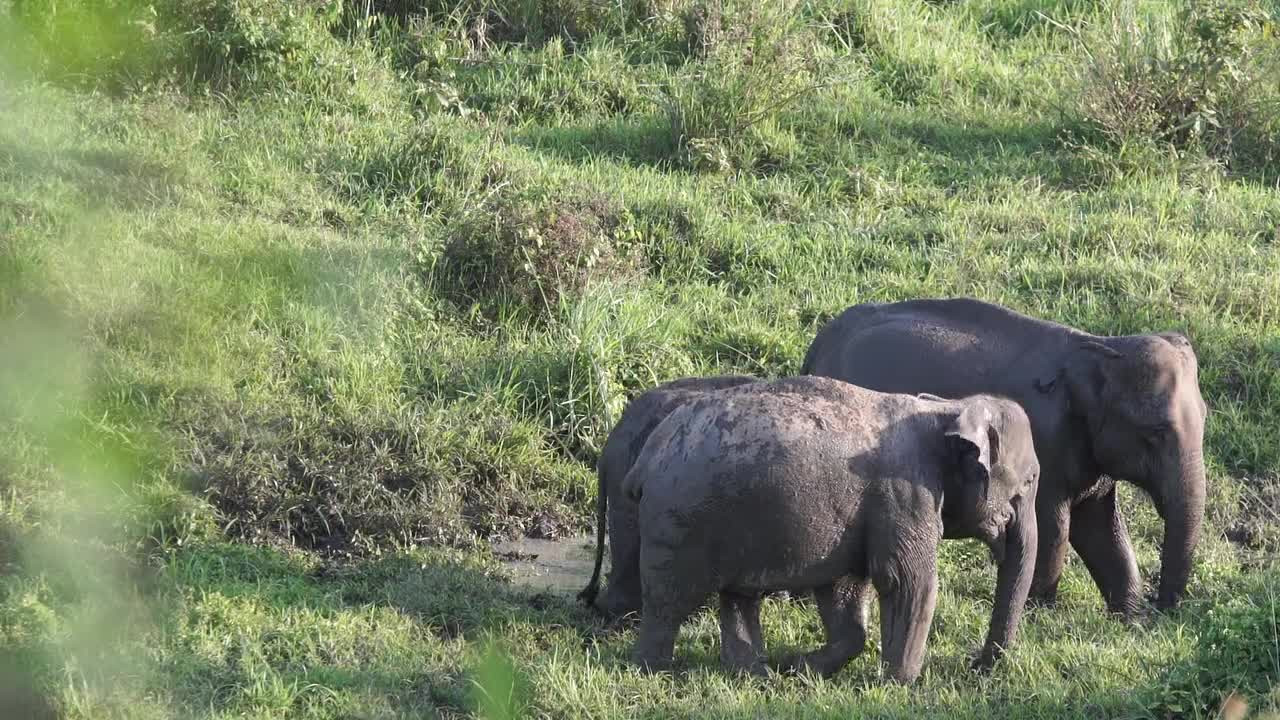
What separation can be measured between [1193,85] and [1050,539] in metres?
5.31

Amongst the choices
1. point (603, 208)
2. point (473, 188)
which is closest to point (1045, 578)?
point (603, 208)

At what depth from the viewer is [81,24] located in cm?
334

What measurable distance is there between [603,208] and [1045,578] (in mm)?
3664

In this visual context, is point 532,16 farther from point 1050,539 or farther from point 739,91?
point 1050,539

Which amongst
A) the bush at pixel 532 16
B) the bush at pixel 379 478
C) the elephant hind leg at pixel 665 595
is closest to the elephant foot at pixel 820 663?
the elephant hind leg at pixel 665 595

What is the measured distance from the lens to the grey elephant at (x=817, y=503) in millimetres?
6375

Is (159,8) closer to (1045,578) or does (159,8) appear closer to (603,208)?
(603,208)

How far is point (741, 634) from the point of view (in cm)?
664

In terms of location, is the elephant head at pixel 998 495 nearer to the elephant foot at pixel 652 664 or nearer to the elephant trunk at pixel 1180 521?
the elephant trunk at pixel 1180 521

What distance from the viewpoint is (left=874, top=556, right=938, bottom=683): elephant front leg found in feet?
21.2

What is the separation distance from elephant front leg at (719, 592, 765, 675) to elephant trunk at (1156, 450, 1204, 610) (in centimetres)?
174

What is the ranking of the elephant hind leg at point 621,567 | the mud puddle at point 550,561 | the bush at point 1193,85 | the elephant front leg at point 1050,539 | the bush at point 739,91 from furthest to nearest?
the bush at point 1193,85 < the bush at point 739,91 < the mud puddle at point 550,561 < the elephant front leg at point 1050,539 < the elephant hind leg at point 621,567

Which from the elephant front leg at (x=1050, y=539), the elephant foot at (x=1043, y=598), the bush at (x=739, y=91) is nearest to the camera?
the elephant front leg at (x=1050, y=539)

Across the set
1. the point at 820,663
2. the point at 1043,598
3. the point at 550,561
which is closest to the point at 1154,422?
the point at 1043,598
